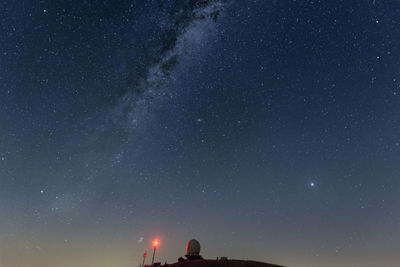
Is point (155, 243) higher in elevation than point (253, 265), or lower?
higher

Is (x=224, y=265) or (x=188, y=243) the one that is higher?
(x=188, y=243)

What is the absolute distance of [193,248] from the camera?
4294 cm

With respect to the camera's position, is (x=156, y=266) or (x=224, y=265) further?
(x=156, y=266)

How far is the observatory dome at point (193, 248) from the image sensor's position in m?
42.6

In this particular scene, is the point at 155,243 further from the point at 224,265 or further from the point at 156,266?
the point at 224,265

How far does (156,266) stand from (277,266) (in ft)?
49.3

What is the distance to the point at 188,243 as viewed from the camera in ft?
144

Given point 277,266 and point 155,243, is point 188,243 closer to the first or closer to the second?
point 155,243

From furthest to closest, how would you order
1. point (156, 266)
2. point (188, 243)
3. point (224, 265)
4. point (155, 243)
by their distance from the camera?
A: 1. point (188, 243)
2. point (155, 243)
3. point (156, 266)
4. point (224, 265)

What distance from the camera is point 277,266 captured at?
29.5 m

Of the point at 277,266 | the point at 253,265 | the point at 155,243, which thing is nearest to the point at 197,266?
the point at 253,265

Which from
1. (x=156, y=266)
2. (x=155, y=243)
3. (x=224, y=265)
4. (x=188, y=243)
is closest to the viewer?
(x=224, y=265)

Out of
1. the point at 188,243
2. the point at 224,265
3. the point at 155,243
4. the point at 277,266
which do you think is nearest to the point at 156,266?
the point at 155,243

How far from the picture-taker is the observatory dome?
42.6m
